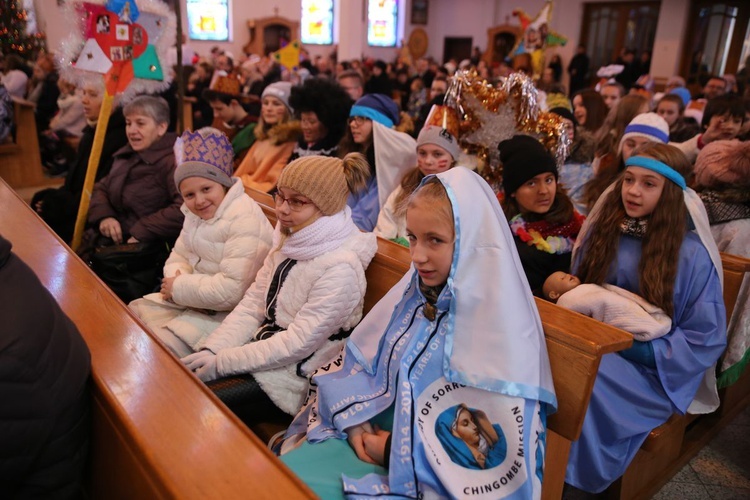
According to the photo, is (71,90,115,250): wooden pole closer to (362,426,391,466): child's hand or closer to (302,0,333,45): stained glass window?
(362,426,391,466): child's hand

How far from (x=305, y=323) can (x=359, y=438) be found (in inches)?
18.6

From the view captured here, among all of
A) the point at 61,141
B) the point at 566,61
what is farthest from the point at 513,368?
the point at 566,61

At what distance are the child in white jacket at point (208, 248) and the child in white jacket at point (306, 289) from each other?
0.37 meters

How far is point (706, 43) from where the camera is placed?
13328 millimetres

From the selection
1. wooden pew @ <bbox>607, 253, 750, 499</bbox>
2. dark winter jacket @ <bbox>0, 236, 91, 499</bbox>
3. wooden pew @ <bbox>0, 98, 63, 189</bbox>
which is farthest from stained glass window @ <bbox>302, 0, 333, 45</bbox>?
dark winter jacket @ <bbox>0, 236, 91, 499</bbox>

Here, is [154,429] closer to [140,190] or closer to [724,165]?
[140,190]

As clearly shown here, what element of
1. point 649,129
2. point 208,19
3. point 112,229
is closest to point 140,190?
point 112,229

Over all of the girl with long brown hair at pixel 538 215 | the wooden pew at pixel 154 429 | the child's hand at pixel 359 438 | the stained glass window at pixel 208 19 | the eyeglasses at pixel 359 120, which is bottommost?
the child's hand at pixel 359 438

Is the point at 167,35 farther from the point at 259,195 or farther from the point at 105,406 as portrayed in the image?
the point at 105,406

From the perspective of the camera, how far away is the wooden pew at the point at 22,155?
714 centimetres

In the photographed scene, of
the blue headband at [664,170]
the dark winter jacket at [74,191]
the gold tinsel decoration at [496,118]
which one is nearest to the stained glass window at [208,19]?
the dark winter jacket at [74,191]

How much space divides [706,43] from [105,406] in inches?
603

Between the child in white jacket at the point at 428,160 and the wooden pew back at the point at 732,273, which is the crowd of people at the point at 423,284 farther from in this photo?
the wooden pew back at the point at 732,273

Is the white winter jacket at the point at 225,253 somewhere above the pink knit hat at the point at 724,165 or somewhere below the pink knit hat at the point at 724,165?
below
